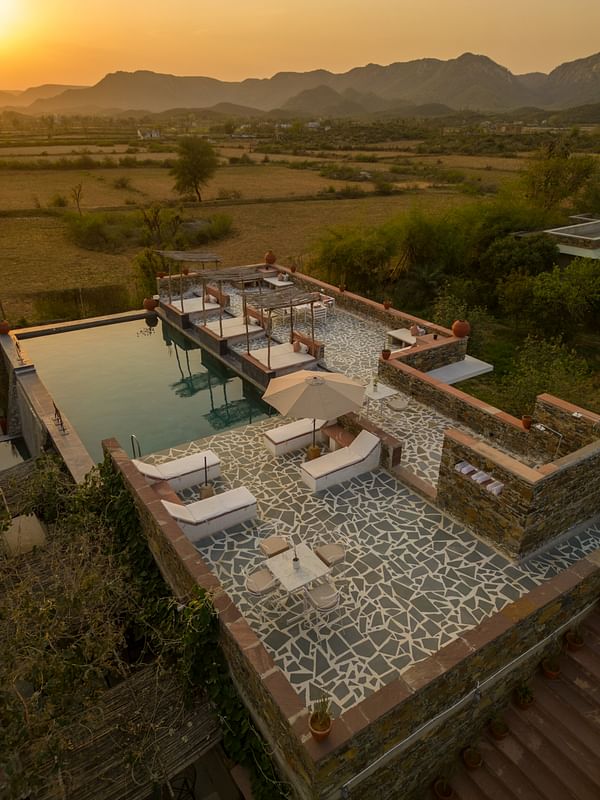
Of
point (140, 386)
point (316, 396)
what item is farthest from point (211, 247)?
point (316, 396)

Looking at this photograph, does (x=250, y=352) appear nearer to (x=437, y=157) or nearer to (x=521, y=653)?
(x=521, y=653)

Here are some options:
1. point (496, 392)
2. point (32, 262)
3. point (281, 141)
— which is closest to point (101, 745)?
point (496, 392)

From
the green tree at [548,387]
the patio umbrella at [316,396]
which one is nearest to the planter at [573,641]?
the patio umbrella at [316,396]

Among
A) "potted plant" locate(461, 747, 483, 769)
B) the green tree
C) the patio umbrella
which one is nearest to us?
"potted plant" locate(461, 747, 483, 769)

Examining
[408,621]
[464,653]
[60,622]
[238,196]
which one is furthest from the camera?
[238,196]

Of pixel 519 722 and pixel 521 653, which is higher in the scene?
pixel 521 653

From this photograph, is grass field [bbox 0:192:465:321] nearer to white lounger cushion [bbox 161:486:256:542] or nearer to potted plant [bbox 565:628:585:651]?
white lounger cushion [bbox 161:486:256:542]

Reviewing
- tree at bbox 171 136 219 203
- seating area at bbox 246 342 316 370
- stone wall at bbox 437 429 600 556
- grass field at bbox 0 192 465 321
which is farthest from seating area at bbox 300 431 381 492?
tree at bbox 171 136 219 203
